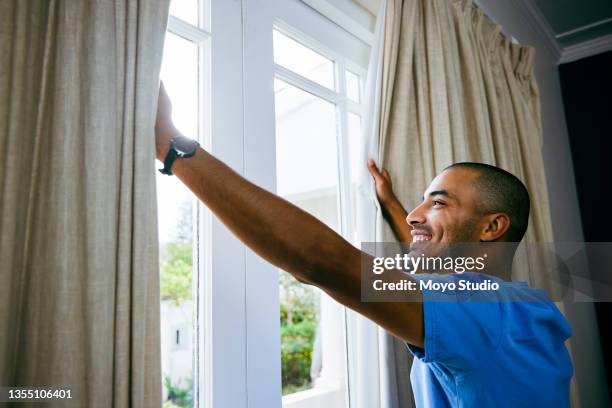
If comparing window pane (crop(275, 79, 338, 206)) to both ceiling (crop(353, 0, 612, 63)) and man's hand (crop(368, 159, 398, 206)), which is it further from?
ceiling (crop(353, 0, 612, 63))

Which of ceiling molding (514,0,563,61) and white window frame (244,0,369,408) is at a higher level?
ceiling molding (514,0,563,61)

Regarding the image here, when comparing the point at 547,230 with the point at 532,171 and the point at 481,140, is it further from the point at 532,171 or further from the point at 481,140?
the point at 481,140

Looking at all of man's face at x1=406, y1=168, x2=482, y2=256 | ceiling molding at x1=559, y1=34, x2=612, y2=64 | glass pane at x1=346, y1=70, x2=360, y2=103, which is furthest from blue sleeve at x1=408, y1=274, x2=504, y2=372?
ceiling molding at x1=559, y1=34, x2=612, y2=64

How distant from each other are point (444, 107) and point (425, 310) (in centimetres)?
98

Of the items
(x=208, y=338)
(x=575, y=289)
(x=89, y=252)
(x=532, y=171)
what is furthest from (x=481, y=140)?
(x=575, y=289)

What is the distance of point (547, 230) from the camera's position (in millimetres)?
2193

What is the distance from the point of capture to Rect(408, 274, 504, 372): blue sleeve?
838 mm

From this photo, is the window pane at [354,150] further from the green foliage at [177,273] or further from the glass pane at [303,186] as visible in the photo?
the green foliage at [177,273]

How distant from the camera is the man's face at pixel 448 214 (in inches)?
46.1

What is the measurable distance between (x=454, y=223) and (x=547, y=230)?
4.20 feet

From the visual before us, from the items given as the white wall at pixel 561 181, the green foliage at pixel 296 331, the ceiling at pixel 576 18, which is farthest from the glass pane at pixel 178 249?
the ceiling at pixel 576 18

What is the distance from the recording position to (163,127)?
0.89m

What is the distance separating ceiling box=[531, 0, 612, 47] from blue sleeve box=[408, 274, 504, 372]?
8.69 feet

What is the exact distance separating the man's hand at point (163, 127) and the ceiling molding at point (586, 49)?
3469mm
